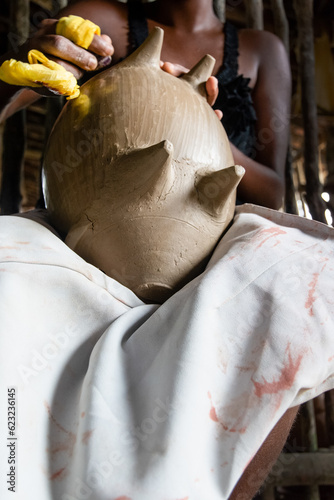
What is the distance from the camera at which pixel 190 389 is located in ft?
1.30

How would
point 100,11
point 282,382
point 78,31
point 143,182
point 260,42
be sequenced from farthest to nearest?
1. point 260,42
2. point 100,11
3. point 78,31
4. point 143,182
5. point 282,382

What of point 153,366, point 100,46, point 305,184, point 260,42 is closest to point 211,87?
point 100,46

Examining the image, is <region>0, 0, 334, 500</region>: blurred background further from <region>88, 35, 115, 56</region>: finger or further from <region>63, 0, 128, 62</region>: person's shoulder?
<region>88, 35, 115, 56</region>: finger

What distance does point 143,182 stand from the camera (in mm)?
568

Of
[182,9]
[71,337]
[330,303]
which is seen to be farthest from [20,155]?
[330,303]

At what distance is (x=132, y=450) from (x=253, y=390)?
0.12 meters

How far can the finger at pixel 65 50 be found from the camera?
660 mm

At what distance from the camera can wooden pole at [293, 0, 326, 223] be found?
1220 millimetres

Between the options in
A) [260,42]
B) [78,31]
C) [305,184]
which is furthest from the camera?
[305,184]

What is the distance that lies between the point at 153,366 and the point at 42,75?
1.39 ft

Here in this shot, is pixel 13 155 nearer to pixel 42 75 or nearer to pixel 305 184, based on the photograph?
pixel 42 75

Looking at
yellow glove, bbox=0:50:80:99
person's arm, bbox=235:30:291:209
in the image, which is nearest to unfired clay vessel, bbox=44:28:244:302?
yellow glove, bbox=0:50:80:99

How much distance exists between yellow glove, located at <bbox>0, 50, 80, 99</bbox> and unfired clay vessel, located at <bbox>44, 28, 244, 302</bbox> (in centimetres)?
3

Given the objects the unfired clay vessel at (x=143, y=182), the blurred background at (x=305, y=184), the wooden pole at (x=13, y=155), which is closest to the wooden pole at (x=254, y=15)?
the blurred background at (x=305, y=184)
